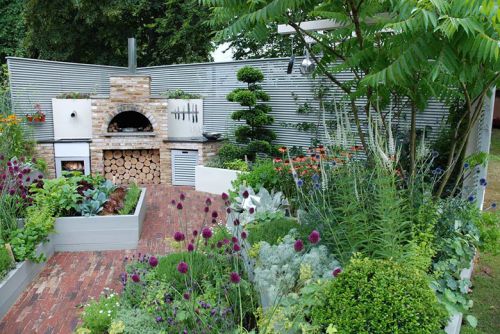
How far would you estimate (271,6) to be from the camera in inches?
125

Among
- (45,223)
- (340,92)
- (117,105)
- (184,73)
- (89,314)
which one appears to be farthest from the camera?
(184,73)

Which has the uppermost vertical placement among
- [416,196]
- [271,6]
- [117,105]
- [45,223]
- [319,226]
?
[271,6]

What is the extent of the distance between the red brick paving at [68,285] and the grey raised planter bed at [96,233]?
0.37ft

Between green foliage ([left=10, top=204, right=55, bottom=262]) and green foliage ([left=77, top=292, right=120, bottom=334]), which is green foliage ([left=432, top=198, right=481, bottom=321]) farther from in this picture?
green foliage ([left=10, top=204, right=55, bottom=262])

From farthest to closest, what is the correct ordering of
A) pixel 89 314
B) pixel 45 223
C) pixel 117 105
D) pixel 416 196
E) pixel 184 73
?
pixel 184 73
pixel 117 105
pixel 45 223
pixel 416 196
pixel 89 314

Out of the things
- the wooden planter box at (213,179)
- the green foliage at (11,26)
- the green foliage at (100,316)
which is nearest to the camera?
the green foliage at (100,316)

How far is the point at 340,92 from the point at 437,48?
208 inches

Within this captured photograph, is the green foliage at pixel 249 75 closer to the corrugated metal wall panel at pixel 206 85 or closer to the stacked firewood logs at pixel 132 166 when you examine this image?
the corrugated metal wall panel at pixel 206 85

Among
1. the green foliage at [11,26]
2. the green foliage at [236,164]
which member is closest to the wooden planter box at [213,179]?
the green foliage at [236,164]

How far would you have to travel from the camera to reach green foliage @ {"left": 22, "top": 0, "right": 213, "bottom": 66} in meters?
12.8

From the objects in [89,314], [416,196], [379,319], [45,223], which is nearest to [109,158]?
[45,223]

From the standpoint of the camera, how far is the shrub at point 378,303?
2031 millimetres

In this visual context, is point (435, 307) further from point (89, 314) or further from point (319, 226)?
point (89, 314)

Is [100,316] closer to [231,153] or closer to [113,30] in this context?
[231,153]
